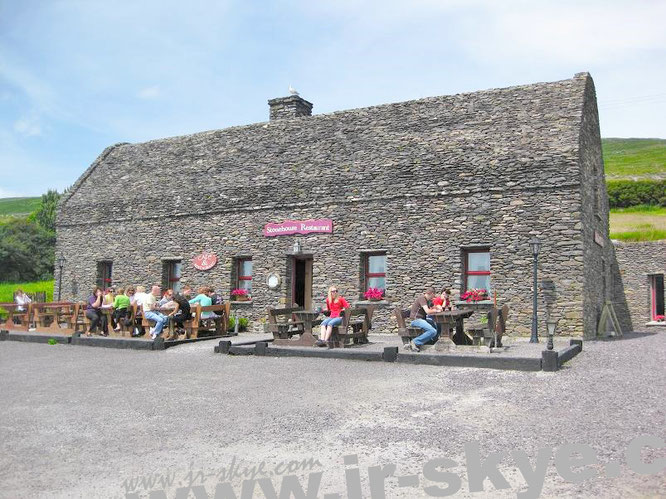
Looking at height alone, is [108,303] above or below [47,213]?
below

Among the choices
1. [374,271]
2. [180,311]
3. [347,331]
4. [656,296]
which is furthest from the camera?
[656,296]

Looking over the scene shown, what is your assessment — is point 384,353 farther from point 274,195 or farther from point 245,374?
point 274,195

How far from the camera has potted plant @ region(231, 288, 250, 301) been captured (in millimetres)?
20344

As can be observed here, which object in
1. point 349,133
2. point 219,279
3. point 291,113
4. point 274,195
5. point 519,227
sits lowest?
point 219,279

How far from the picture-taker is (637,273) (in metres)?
23.6

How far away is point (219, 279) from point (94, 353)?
23.3 feet

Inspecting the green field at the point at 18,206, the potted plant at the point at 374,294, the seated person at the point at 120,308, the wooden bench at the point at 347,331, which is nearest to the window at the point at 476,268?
the potted plant at the point at 374,294

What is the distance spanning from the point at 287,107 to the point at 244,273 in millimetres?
6925

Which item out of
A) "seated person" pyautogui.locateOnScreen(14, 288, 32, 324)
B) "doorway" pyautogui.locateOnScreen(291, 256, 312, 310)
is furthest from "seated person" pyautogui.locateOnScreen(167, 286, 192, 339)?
"seated person" pyautogui.locateOnScreen(14, 288, 32, 324)

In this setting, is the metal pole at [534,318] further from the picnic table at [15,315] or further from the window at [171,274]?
the picnic table at [15,315]

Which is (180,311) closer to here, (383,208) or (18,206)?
(383,208)

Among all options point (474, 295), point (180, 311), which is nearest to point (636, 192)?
point (474, 295)

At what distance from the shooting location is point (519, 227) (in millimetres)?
16453

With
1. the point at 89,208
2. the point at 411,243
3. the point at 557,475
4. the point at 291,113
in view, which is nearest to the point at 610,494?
the point at 557,475
